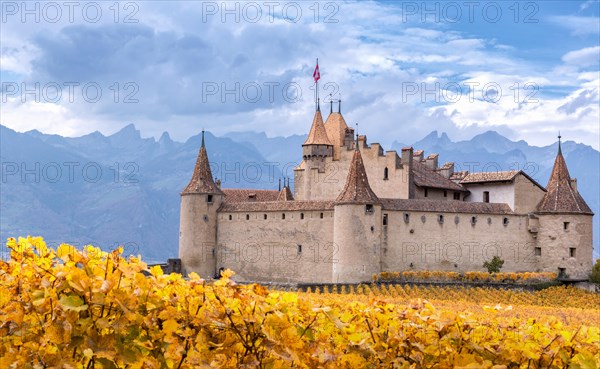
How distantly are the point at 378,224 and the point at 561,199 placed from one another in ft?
46.8

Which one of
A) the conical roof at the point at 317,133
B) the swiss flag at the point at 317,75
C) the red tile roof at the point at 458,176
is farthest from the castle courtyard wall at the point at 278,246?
the swiss flag at the point at 317,75

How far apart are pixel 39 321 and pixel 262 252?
48.5 meters

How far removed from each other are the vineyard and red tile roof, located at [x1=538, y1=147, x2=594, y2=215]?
1995 inches

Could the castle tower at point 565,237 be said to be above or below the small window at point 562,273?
above

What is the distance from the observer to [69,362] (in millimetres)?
7156

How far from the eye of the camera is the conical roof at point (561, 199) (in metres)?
57.8

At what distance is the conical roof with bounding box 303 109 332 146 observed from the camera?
6325cm

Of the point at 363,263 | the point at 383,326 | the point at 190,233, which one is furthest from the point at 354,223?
the point at 383,326

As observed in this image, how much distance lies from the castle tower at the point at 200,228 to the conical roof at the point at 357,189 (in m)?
9.73

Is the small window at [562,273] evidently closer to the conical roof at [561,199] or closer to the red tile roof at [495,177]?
the conical roof at [561,199]

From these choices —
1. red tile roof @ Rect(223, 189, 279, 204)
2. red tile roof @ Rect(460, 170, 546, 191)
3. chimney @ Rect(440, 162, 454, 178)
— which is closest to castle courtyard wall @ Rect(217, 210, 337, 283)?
red tile roof @ Rect(223, 189, 279, 204)

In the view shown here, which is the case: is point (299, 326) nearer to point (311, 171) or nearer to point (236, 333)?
point (236, 333)

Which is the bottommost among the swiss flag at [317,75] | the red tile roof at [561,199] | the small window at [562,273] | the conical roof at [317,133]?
the small window at [562,273]

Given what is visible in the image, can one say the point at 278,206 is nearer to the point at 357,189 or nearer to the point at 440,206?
the point at 357,189
